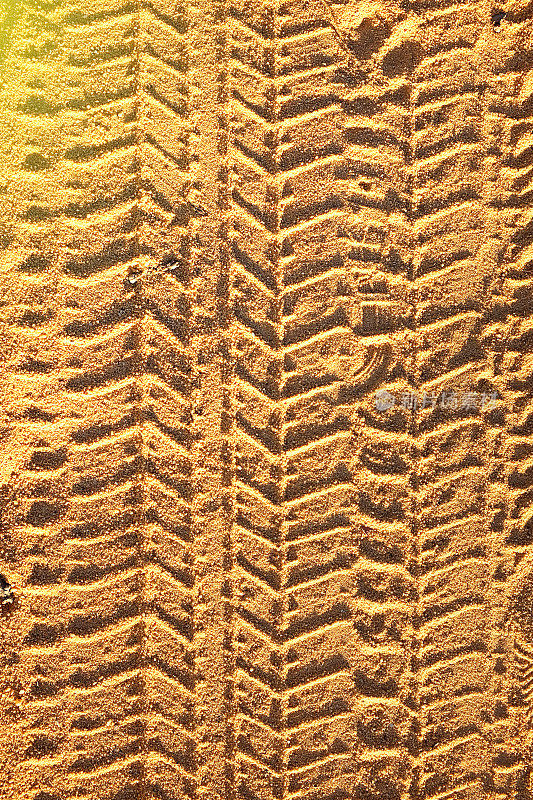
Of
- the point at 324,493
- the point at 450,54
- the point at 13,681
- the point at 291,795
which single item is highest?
the point at 450,54

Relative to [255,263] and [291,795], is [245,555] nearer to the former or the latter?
[291,795]

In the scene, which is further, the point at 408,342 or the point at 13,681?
the point at 408,342

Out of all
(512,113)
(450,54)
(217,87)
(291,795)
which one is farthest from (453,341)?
(291,795)

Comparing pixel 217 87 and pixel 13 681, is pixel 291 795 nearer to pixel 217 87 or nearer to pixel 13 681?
pixel 13 681

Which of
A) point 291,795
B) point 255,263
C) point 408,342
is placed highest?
point 255,263

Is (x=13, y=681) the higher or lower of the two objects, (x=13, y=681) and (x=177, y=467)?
the lower

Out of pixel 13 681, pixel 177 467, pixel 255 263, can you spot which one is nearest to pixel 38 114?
pixel 255 263
